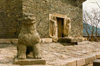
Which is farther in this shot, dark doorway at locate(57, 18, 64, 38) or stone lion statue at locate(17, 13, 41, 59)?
dark doorway at locate(57, 18, 64, 38)

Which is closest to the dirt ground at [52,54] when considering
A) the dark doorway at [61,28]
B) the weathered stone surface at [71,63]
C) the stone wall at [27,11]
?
the weathered stone surface at [71,63]

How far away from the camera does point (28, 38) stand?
400 centimetres

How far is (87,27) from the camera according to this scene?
23.5 metres

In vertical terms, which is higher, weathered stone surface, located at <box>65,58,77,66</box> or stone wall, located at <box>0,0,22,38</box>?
stone wall, located at <box>0,0,22,38</box>

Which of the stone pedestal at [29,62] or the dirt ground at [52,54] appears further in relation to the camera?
the dirt ground at [52,54]

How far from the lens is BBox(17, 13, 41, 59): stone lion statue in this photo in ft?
13.0

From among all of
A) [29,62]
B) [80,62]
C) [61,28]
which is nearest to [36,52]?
[29,62]

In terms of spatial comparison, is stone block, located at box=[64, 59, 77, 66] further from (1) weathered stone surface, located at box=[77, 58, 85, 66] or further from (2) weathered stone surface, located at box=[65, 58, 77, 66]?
(1) weathered stone surface, located at box=[77, 58, 85, 66]

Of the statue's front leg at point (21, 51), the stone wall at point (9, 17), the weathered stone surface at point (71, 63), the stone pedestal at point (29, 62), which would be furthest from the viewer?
the stone wall at point (9, 17)

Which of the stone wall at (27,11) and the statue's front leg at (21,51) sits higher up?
the stone wall at (27,11)

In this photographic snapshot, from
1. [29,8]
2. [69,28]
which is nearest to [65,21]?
[69,28]

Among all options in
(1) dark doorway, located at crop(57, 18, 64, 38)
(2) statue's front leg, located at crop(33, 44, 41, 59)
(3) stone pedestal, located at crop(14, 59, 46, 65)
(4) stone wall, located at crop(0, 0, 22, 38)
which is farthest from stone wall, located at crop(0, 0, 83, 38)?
(3) stone pedestal, located at crop(14, 59, 46, 65)

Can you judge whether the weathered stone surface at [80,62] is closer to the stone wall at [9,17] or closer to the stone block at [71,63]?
the stone block at [71,63]

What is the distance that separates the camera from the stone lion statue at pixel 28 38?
3.96 m
